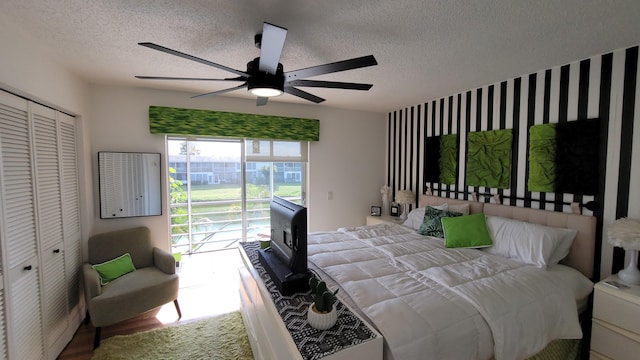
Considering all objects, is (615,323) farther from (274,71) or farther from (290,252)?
(274,71)

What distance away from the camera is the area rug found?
81.6 inches

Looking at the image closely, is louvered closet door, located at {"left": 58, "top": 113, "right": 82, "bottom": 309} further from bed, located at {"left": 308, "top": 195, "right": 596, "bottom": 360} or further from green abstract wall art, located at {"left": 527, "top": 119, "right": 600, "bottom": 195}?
green abstract wall art, located at {"left": 527, "top": 119, "right": 600, "bottom": 195}

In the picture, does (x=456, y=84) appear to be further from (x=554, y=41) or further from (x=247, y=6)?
(x=247, y=6)

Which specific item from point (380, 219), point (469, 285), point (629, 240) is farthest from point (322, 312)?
point (380, 219)

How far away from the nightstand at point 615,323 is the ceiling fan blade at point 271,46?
2620 millimetres

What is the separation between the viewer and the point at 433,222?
2861mm

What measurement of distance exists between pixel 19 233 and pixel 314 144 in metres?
3.09

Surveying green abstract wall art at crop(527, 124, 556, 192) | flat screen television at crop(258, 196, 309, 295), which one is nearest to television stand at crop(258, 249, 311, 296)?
flat screen television at crop(258, 196, 309, 295)

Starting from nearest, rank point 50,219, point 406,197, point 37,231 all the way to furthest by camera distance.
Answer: point 37,231 → point 50,219 → point 406,197

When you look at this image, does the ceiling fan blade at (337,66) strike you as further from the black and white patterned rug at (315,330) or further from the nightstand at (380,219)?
the nightstand at (380,219)

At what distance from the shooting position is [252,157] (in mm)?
3719

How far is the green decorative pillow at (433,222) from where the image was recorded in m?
2.81

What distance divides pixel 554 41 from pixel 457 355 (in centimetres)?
220

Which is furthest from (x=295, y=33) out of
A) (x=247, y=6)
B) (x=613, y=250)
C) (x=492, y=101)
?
(x=613, y=250)
